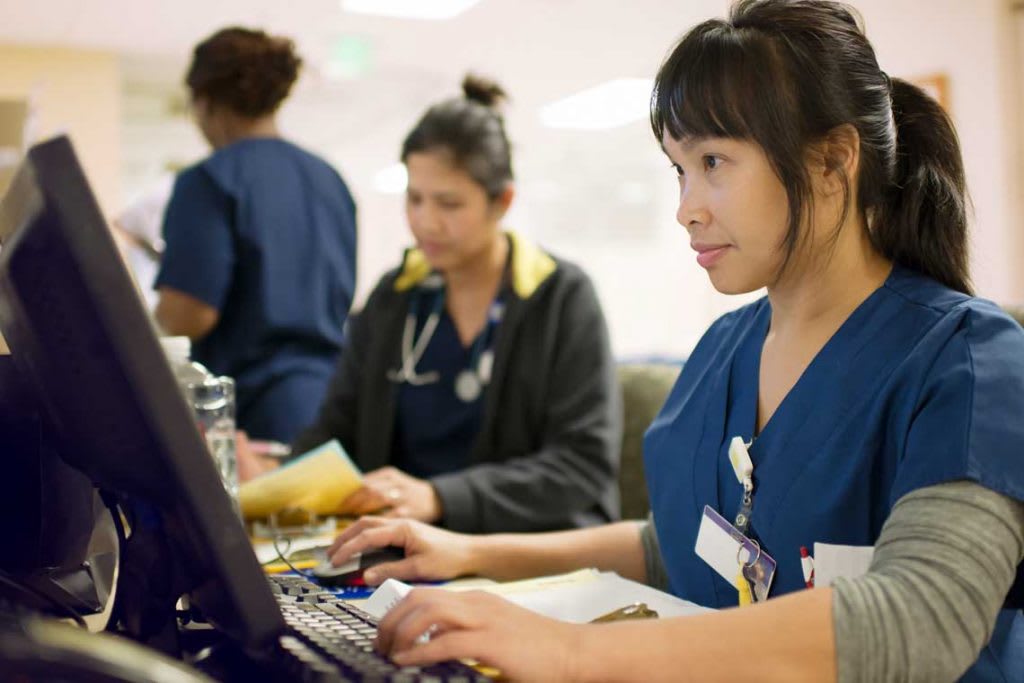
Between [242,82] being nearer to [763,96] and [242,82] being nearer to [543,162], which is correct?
A: [763,96]

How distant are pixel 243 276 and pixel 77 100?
16.8 ft

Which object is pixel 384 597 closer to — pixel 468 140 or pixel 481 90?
pixel 468 140

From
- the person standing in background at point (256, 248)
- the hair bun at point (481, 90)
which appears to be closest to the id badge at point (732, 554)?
the hair bun at point (481, 90)

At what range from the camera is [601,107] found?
320 inches

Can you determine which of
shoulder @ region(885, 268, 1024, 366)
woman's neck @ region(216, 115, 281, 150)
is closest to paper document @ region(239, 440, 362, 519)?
shoulder @ region(885, 268, 1024, 366)

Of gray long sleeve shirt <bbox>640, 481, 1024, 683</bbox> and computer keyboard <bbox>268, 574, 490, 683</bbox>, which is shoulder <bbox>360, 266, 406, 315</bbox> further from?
gray long sleeve shirt <bbox>640, 481, 1024, 683</bbox>

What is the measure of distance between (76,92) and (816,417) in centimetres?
663

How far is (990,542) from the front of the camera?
69cm

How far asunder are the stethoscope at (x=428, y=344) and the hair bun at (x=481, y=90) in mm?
355

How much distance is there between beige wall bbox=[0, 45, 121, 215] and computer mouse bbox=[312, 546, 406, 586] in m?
5.81

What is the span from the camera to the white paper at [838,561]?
0.82 meters

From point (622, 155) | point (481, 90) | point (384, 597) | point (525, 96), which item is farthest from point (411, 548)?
point (622, 155)

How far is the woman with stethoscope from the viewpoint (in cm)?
169

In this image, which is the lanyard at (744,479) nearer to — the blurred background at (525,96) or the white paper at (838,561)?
the white paper at (838,561)
